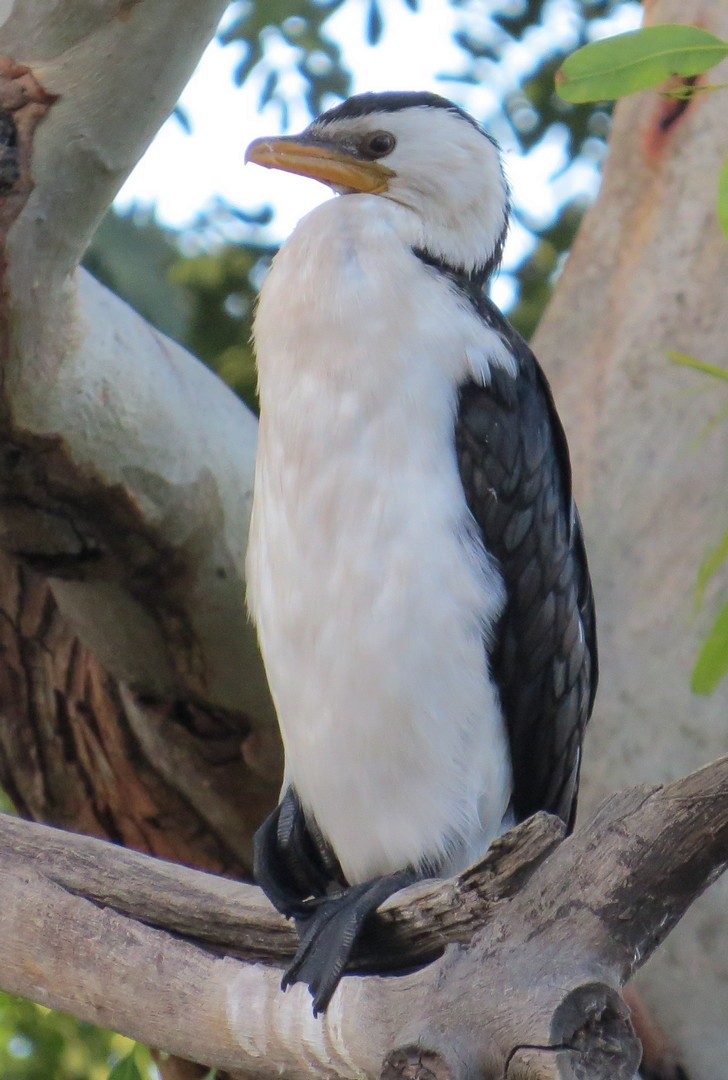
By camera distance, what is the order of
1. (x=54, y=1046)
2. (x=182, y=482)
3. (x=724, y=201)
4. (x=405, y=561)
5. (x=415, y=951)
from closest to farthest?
1. (x=724, y=201)
2. (x=415, y=951)
3. (x=405, y=561)
4. (x=182, y=482)
5. (x=54, y=1046)

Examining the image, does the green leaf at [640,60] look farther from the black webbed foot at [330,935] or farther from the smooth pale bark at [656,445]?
the smooth pale bark at [656,445]

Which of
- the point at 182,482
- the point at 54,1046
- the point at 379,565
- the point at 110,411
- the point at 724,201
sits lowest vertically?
the point at 54,1046

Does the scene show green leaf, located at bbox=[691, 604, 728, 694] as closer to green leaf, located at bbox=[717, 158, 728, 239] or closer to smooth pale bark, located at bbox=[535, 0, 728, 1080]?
green leaf, located at bbox=[717, 158, 728, 239]

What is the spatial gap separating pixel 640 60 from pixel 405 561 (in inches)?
32.9

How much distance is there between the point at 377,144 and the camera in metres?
2.49

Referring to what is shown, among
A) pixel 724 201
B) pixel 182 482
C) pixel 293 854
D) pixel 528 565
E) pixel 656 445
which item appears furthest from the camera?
pixel 656 445

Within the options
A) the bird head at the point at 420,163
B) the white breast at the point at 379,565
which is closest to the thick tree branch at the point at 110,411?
the bird head at the point at 420,163

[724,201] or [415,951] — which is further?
[415,951]

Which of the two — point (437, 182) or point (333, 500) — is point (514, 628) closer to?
point (333, 500)

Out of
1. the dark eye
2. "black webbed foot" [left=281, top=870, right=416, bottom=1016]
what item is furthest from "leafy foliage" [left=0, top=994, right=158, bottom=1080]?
the dark eye

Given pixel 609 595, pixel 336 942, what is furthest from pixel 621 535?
pixel 336 942

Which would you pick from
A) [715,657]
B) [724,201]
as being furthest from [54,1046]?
[724,201]

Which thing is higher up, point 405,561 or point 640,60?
point 640,60

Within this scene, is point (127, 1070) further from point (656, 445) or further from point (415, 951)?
point (656, 445)
